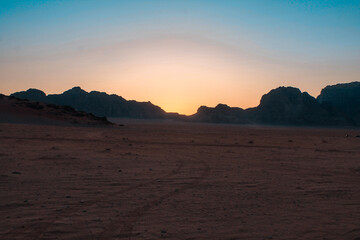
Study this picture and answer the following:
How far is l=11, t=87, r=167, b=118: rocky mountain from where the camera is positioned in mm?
161062

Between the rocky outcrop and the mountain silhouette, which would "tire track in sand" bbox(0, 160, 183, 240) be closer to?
the mountain silhouette

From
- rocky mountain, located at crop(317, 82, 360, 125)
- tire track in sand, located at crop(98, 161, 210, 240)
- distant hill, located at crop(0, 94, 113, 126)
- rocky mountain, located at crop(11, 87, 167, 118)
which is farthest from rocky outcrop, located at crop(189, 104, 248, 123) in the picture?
tire track in sand, located at crop(98, 161, 210, 240)

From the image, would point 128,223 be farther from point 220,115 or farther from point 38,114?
point 220,115

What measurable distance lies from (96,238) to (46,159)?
29.3 ft

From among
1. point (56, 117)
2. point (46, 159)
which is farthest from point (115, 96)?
point (46, 159)

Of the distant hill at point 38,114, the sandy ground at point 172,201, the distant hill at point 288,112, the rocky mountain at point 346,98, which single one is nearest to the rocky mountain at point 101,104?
the distant hill at point 288,112

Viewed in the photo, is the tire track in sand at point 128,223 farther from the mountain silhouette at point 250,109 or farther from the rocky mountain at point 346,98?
the rocky mountain at point 346,98

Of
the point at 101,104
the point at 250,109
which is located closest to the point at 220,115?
the point at 250,109

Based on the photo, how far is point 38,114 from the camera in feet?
163

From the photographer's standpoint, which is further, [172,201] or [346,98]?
[346,98]

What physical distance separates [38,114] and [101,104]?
116m

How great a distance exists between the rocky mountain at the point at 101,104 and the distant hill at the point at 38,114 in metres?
102

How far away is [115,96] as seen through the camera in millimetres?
174875

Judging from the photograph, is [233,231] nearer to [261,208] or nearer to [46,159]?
[261,208]
